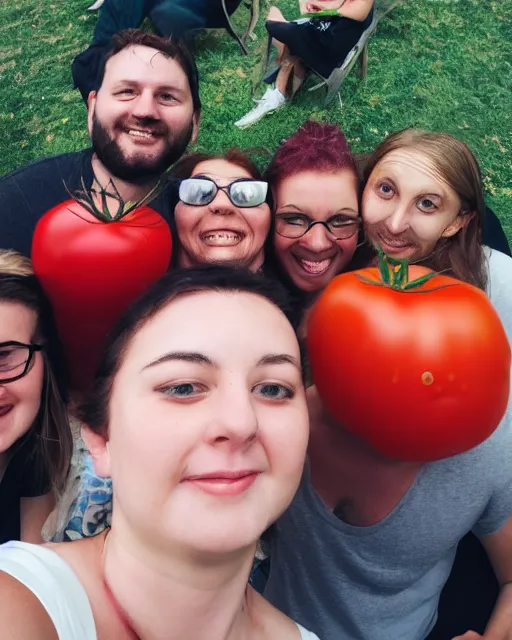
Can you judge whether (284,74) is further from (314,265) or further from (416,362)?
(416,362)

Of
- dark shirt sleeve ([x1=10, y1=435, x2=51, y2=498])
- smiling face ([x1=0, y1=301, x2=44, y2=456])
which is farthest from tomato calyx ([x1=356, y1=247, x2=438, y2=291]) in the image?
dark shirt sleeve ([x1=10, y1=435, x2=51, y2=498])

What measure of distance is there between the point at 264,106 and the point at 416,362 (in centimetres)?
447

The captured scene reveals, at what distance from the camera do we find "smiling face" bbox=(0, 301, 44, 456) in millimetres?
1598

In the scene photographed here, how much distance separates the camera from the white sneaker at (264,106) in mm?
5135

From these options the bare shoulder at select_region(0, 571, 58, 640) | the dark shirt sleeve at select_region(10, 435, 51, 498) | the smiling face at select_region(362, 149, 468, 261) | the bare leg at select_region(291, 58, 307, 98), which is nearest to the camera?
the bare shoulder at select_region(0, 571, 58, 640)

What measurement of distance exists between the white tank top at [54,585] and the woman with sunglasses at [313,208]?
1.56 meters

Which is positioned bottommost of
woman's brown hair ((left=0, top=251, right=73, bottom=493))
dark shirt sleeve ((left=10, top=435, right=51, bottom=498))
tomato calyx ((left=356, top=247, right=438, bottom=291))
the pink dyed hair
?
dark shirt sleeve ((left=10, top=435, right=51, bottom=498))

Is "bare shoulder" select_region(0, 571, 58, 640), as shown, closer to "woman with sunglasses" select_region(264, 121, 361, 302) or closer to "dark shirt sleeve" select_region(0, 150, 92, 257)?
"woman with sunglasses" select_region(264, 121, 361, 302)

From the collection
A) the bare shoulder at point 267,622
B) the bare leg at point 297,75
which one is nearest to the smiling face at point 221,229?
the bare shoulder at point 267,622

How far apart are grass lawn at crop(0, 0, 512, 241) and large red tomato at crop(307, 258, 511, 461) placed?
139 inches

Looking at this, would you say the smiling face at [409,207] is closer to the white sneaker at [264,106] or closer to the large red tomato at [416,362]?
the large red tomato at [416,362]

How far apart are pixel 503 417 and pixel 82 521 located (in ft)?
4.22

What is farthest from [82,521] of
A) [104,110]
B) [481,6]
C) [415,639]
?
[481,6]

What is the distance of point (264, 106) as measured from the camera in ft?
17.1
